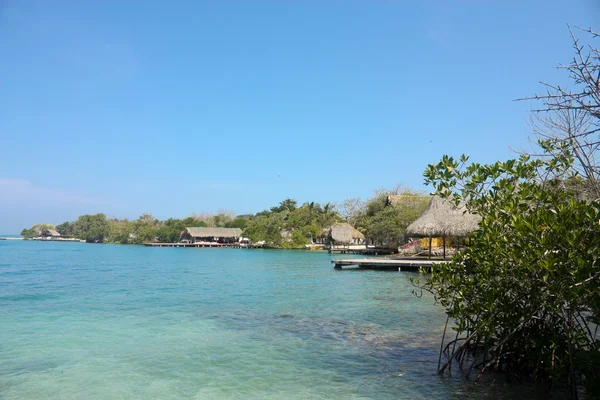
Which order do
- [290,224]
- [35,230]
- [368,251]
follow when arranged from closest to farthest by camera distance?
[368,251]
[290,224]
[35,230]

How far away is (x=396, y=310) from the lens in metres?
12.0

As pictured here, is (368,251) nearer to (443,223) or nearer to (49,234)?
(443,223)

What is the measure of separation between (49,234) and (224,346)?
120 meters

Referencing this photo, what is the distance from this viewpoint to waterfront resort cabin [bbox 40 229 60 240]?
4370 inches

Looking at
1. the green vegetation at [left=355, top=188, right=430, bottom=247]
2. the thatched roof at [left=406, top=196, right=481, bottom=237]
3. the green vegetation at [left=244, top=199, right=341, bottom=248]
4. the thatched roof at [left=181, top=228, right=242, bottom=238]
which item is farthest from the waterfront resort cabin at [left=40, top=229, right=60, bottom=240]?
the thatched roof at [left=406, top=196, right=481, bottom=237]

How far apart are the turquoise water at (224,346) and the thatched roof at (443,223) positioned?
794 centimetres

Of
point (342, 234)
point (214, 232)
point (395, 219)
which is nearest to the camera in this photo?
point (395, 219)

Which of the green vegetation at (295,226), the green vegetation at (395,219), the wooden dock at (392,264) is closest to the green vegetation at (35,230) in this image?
the green vegetation at (295,226)

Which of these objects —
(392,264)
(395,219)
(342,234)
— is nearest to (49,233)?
(342,234)

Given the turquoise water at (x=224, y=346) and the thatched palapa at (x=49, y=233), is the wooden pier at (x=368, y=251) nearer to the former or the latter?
the turquoise water at (x=224, y=346)

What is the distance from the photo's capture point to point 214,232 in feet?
238

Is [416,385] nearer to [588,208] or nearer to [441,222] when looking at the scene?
[588,208]

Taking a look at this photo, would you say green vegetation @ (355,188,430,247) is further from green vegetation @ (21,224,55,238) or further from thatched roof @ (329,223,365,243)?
green vegetation @ (21,224,55,238)

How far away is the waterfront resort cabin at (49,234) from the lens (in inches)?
4370
